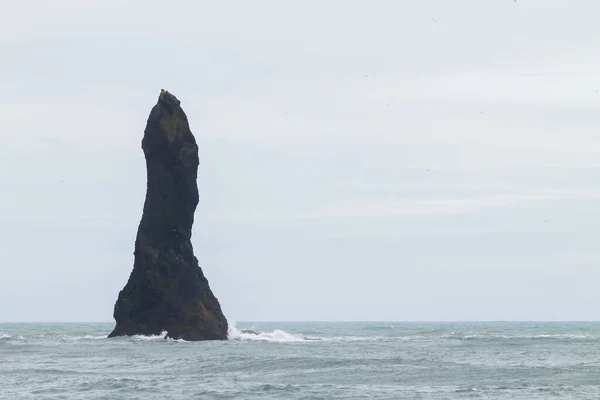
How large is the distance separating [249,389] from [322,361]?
492 inches

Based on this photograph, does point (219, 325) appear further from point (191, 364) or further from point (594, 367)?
point (594, 367)

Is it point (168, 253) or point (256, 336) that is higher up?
point (168, 253)

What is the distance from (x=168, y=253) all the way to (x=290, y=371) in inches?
1042

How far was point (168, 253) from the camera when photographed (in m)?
72.0

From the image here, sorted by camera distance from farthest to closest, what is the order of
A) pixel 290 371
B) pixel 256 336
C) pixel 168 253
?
pixel 256 336 < pixel 168 253 < pixel 290 371

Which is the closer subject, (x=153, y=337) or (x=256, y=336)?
(x=153, y=337)

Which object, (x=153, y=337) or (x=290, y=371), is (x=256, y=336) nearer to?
(x=153, y=337)

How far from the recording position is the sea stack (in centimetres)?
7056

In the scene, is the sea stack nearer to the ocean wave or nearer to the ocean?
the ocean wave

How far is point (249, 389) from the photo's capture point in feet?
131

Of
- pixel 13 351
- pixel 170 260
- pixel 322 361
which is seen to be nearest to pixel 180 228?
pixel 170 260

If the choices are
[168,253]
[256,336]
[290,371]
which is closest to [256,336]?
[256,336]

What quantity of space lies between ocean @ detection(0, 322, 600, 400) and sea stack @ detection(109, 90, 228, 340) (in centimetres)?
350

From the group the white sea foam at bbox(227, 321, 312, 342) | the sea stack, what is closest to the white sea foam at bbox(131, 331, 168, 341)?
the sea stack
